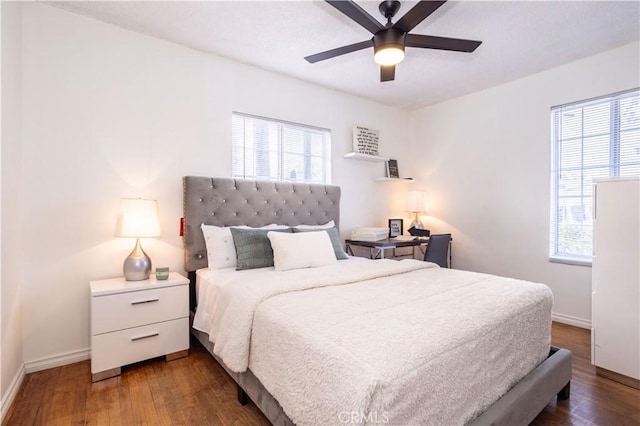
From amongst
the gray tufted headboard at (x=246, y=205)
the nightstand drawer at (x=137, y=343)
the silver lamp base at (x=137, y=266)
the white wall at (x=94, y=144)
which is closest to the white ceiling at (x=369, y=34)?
the white wall at (x=94, y=144)

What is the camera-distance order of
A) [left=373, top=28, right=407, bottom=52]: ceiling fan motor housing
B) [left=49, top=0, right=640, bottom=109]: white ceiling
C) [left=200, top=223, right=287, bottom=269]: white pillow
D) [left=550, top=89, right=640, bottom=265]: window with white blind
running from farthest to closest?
[left=550, top=89, right=640, bottom=265]: window with white blind → [left=200, top=223, right=287, bottom=269]: white pillow → [left=49, top=0, right=640, bottom=109]: white ceiling → [left=373, top=28, right=407, bottom=52]: ceiling fan motor housing

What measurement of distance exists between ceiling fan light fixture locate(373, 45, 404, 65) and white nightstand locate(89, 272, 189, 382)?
7.15 feet

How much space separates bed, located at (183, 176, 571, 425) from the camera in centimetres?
106

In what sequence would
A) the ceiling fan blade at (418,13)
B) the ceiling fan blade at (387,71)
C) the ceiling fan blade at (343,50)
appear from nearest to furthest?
the ceiling fan blade at (418,13)
the ceiling fan blade at (343,50)
the ceiling fan blade at (387,71)

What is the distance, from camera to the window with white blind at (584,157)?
9.35 feet

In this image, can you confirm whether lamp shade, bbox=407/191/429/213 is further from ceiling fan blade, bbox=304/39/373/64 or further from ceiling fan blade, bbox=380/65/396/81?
ceiling fan blade, bbox=304/39/373/64

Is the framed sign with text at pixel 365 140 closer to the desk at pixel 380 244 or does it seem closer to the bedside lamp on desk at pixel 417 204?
the bedside lamp on desk at pixel 417 204

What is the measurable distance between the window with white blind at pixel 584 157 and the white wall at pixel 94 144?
3.32 m

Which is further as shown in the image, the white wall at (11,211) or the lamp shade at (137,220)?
the lamp shade at (137,220)

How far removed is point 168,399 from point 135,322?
0.60 meters

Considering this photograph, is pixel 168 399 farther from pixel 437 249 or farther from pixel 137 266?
pixel 437 249

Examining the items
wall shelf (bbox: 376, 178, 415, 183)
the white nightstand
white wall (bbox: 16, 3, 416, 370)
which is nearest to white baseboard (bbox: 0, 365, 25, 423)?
white wall (bbox: 16, 3, 416, 370)

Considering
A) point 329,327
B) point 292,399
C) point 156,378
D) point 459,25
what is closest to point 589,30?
point 459,25

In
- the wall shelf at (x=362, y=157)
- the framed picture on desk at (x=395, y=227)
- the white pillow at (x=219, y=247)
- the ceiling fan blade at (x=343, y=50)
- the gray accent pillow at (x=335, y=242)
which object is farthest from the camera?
the framed picture on desk at (x=395, y=227)
